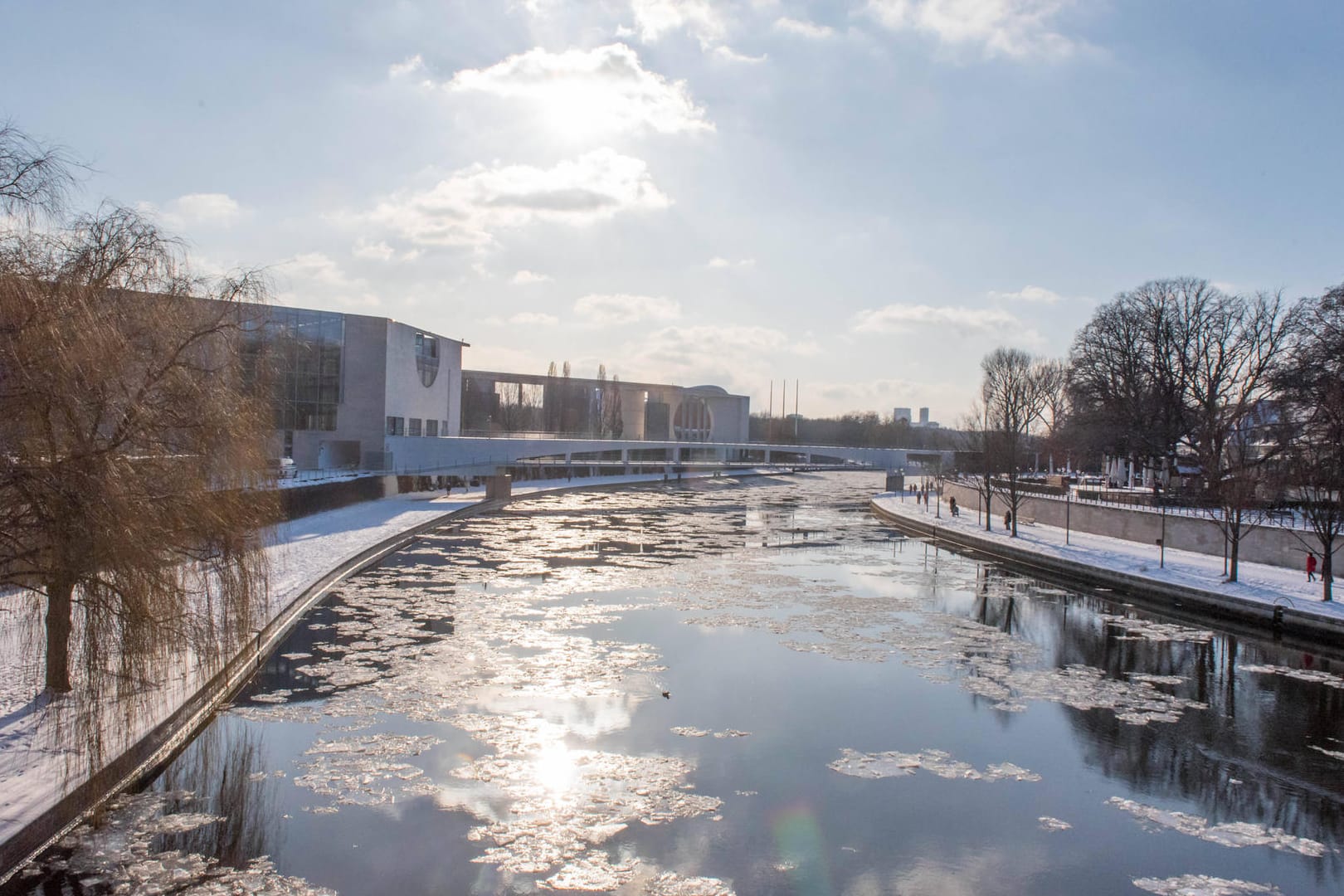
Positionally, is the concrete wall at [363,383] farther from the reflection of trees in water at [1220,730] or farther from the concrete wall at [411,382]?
the reflection of trees in water at [1220,730]

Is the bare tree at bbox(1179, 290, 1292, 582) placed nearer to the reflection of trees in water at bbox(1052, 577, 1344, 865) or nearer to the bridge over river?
the reflection of trees in water at bbox(1052, 577, 1344, 865)

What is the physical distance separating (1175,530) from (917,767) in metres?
24.6

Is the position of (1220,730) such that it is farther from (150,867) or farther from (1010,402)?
(1010,402)

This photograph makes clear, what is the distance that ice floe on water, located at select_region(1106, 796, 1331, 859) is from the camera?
9359mm

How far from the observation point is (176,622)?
9.73 m

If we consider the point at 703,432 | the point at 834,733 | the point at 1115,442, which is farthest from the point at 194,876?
the point at 703,432

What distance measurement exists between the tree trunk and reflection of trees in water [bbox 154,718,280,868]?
5.05 feet

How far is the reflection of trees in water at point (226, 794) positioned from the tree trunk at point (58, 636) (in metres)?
1.54

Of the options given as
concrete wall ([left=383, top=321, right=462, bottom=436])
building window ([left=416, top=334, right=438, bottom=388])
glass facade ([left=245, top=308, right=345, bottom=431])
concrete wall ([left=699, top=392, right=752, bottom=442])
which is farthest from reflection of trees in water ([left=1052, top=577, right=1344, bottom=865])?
concrete wall ([left=699, top=392, right=752, bottom=442])

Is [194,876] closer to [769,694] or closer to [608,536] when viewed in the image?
[769,694]

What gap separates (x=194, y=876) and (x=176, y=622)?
105 inches

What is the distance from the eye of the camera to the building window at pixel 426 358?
66562 millimetres

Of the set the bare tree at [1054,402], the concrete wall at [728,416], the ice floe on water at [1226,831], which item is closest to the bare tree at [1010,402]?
the bare tree at [1054,402]

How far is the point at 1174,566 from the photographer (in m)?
27.7
